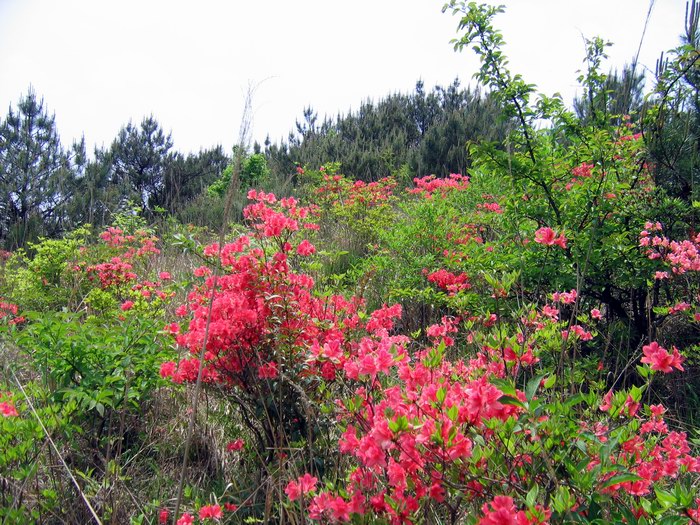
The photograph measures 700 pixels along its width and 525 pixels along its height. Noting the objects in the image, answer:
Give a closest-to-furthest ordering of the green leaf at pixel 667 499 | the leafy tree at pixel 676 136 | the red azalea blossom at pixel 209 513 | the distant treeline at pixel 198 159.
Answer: the green leaf at pixel 667 499 → the red azalea blossom at pixel 209 513 → the leafy tree at pixel 676 136 → the distant treeline at pixel 198 159

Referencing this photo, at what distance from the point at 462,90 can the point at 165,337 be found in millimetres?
14159

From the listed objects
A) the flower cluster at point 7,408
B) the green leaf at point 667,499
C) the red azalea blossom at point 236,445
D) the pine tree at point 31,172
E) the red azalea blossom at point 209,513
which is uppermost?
the pine tree at point 31,172

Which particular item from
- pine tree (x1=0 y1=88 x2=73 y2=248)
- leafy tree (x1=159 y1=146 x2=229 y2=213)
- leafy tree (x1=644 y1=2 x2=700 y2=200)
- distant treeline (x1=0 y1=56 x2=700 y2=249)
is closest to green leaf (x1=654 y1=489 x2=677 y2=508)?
leafy tree (x1=644 y1=2 x2=700 y2=200)

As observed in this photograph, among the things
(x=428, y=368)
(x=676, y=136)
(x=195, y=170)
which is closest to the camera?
Result: (x=428, y=368)

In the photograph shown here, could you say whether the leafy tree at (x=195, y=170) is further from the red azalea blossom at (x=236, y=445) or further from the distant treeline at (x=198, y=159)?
the red azalea blossom at (x=236, y=445)

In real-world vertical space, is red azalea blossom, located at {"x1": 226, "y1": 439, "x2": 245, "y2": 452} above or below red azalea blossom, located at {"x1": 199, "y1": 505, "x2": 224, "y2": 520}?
below

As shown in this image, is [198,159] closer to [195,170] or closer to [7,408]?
[195,170]

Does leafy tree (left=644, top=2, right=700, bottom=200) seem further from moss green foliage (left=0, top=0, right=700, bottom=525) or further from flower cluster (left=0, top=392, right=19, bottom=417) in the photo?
flower cluster (left=0, top=392, right=19, bottom=417)

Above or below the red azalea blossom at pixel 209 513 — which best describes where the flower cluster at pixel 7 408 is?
above

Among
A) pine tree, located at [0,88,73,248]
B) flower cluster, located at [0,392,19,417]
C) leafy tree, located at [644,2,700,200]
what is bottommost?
flower cluster, located at [0,392,19,417]

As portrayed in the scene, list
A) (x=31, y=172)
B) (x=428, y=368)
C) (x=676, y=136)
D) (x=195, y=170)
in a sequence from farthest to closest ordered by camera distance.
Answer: (x=195, y=170) → (x=31, y=172) → (x=676, y=136) → (x=428, y=368)

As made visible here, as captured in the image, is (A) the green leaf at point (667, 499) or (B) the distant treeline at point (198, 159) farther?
(B) the distant treeline at point (198, 159)

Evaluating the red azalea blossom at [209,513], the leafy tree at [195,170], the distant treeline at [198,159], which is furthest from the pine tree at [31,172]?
the red azalea blossom at [209,513]

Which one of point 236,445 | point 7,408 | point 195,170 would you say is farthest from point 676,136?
point 195,170
